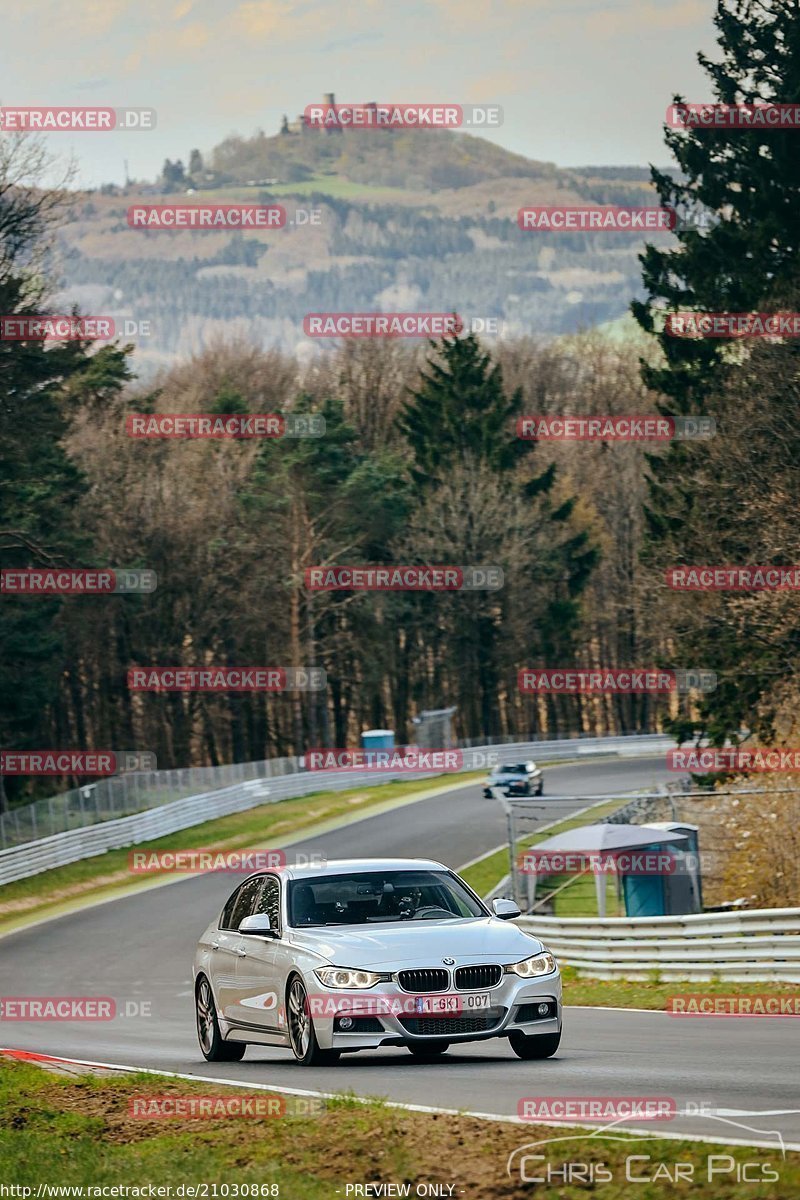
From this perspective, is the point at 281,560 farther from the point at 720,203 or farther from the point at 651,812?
the point at 651,812

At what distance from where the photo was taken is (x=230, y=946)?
1402 cm

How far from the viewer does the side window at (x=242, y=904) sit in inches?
556

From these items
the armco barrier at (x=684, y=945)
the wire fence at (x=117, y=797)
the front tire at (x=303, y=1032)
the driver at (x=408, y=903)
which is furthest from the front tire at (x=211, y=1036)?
the wire fence at (x=117, y=797)

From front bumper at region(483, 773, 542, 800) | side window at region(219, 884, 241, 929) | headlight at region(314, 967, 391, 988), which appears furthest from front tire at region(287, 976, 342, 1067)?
front bumper at region(483, 773, 542, 800)

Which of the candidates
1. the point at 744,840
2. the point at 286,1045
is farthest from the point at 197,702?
the point at 286,1045

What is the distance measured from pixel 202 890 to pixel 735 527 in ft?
50.9

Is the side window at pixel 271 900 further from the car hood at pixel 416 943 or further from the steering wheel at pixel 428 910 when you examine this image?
the steering wheel at pixel 428 910

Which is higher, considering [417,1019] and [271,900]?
[271,900]

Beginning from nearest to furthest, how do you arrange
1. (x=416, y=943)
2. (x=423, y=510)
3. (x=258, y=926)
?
(x=416, y=943)
(x=258, y=926)
(x=423, y=510)

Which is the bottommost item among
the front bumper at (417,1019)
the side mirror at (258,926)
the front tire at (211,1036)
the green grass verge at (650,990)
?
the green grass verge at (650,990)

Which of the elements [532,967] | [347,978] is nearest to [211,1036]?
[347,978]

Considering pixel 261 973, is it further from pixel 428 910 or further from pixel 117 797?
pixel 117 797

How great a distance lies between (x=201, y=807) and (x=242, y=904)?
4326 cm

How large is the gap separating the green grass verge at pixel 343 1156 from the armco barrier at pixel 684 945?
33.3 feet
